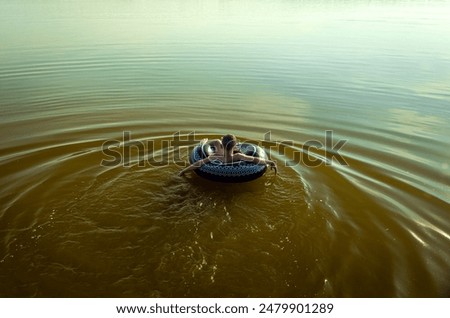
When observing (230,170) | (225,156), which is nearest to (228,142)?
(225,156)

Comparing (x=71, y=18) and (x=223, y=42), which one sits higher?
(x=71, y=18)

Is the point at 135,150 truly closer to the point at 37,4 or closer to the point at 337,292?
the point at 337,292

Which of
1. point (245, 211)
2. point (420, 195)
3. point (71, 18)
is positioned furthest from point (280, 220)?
point (71, 18)

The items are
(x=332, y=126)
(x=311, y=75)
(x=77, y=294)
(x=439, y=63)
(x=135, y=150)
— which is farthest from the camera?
(x=439, y=63)

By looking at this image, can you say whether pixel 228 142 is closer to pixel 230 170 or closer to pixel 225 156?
pixel 225 156

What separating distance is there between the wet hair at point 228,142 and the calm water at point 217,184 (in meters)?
1.13

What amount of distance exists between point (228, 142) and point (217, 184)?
3.99ft

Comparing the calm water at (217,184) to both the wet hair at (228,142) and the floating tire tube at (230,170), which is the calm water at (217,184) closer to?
the floating tire tube at (230,170)

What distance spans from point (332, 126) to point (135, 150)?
698cm

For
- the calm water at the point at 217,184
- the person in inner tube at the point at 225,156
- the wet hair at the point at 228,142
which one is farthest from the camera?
the person in inner tube at the point at 225,156

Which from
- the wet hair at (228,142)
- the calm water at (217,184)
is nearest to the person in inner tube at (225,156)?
the wet hair at (228,142)

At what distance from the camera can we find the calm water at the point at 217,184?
251 inches

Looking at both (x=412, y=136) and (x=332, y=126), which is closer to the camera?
(x=412, y=136)

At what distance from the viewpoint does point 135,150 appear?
1084 centimetres
